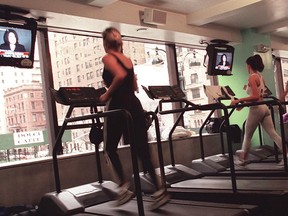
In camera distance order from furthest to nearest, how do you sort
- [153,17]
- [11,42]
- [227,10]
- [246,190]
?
[227,10] → [153,17] → [11,42] → [246,190]

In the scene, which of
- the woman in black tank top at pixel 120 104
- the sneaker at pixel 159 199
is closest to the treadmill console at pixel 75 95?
the woman in black tank top at pixel 120 104

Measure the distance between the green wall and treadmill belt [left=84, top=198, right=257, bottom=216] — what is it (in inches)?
177

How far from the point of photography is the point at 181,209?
3158 millimetres

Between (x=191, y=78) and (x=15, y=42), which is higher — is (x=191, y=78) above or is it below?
below

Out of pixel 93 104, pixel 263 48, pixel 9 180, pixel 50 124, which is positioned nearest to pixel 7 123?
pixel 50 124

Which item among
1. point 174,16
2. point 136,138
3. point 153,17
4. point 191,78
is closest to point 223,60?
point 191,78

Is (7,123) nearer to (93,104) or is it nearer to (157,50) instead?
(93,104)

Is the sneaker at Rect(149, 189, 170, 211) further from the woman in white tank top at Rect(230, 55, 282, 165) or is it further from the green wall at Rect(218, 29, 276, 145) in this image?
the green wall at Rect(218, 29, 276, 145)

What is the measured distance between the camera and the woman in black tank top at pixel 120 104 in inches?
114

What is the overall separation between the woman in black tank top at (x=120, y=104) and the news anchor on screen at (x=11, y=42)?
59.8 inches

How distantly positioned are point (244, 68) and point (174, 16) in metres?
2.34

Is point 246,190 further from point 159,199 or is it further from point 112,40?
point 112,40

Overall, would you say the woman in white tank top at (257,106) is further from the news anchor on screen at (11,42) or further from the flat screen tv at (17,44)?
the news anchor on screen at (11,42)

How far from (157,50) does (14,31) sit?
10.2 ft
